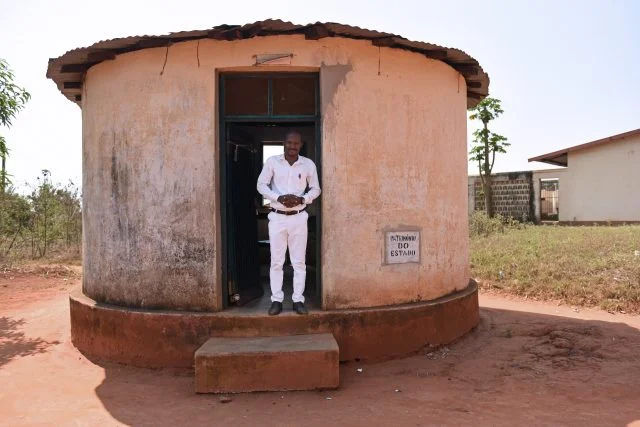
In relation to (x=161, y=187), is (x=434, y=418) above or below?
below

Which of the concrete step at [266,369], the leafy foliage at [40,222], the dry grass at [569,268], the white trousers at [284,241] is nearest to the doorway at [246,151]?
the white trousers at [284,241]

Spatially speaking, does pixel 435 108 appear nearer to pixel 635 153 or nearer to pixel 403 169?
pixel 403 169

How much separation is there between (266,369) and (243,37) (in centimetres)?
300

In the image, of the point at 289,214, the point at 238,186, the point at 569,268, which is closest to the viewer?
the point at 289,214

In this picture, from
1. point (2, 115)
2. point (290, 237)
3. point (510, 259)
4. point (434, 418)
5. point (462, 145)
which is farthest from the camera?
point (510, 259)

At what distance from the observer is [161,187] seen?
5.19 metres

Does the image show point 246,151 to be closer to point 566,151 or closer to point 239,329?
point 239,329

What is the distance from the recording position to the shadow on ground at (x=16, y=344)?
18.6 feet

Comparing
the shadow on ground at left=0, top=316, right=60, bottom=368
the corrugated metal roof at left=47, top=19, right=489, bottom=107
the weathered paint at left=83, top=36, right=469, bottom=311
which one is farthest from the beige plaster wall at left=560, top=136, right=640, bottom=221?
the shadow on ground at left=0, top=316, right=60, bottom=368

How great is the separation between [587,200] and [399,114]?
1586cm

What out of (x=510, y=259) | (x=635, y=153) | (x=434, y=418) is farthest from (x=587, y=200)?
(x=434, y=418)

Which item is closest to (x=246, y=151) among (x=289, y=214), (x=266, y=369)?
(x=289, y=214)

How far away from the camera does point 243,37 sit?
4.88 meters

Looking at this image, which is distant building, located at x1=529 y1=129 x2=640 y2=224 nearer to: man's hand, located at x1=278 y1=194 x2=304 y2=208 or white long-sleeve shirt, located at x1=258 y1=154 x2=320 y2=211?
white long-sleeve shirt, located at x1=258 y1=154 x2=320 y2=211
